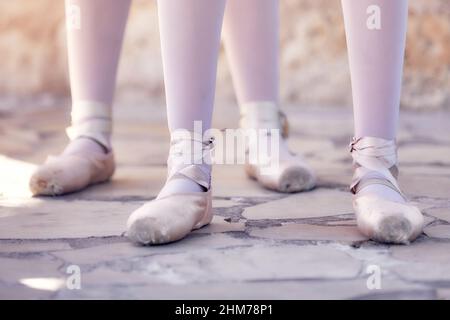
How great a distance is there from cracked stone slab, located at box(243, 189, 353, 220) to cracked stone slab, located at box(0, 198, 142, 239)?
0.75 feet

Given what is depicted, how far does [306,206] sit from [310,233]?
231 mm

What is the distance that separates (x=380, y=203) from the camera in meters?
1.11

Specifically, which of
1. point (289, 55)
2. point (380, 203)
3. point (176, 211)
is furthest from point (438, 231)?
point (289, 55)

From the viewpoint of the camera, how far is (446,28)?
3219 millimetres

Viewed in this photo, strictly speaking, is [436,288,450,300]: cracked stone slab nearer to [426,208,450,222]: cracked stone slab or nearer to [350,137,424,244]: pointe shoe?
[350,137,424,244]: pointe shoe

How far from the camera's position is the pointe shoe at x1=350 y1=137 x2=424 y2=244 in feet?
3.47

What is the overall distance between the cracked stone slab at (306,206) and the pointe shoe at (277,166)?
3 cm

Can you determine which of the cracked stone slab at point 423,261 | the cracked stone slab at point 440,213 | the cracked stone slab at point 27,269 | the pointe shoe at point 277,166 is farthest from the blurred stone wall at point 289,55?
the cracked stone slab at point 27,269

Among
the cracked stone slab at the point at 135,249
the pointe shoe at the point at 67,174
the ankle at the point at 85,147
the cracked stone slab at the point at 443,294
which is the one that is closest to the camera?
the cracked stone slab at the point at 443,294

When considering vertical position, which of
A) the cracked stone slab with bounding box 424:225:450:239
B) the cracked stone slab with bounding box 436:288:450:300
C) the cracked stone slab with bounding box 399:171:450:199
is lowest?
the cracked stone slab with bounding box 436:288:450:300

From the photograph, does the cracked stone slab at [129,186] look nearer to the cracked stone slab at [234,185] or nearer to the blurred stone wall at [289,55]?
the cracked stone slab at [234,185]

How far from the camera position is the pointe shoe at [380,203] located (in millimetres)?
1057

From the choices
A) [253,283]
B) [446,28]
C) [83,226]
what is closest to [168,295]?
[253,283]

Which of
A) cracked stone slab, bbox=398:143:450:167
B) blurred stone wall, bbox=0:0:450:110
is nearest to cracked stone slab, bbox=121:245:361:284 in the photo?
cracked stone slab, bbox=398:143:450:167
